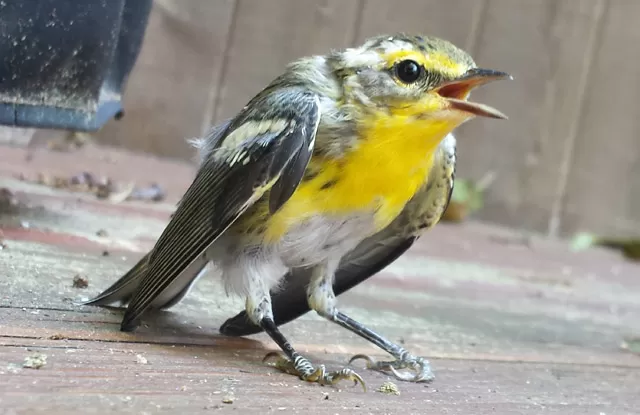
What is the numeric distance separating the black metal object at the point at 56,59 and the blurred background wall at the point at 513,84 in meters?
2.05

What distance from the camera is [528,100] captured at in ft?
16.8

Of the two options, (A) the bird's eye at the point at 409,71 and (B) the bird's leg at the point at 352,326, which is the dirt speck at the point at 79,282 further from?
(A) the bird's eye at the point at 409,71

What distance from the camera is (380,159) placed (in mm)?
1546

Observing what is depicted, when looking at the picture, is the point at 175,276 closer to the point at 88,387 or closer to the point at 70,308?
the point at 70,308

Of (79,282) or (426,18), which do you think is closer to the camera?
(79,282)

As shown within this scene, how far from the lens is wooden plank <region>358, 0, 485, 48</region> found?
4.71 meters

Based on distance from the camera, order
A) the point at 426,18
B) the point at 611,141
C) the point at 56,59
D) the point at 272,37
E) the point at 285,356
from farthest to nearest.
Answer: the point at 611,141 → the point at 426,18 → the point at 272,37 → the point at 56,59 → the point at 285,356

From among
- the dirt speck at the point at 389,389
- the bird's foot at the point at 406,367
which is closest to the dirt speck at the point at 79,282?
the bird's foot at the point at 406,367

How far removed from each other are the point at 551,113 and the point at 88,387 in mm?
4541

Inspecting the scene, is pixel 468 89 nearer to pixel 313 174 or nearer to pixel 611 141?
pixel 313 174

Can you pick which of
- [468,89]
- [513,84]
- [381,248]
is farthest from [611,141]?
[468,89]

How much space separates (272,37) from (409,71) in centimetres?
315

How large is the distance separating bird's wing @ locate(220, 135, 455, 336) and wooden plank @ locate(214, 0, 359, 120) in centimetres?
280

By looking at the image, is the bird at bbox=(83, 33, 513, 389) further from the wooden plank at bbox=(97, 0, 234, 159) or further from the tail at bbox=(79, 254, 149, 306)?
the wooden plank at bbox=(97, 0, 234, 159)
